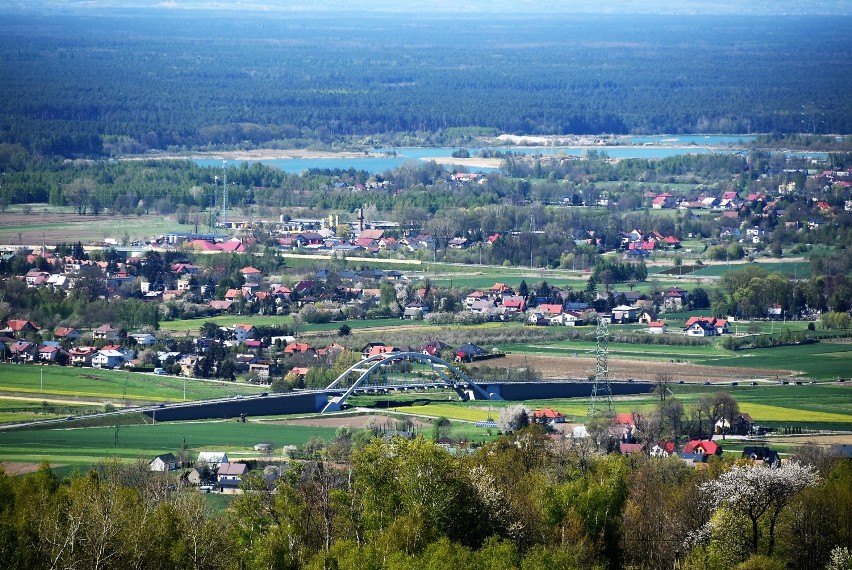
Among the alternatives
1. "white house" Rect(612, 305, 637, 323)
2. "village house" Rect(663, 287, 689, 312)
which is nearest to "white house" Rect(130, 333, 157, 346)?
"white house" Rect(612, 305, 637, 323)

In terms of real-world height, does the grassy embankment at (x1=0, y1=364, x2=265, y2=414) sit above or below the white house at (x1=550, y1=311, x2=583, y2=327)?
above

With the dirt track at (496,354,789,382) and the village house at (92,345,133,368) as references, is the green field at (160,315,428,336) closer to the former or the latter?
the village house at (92,345,133,368)

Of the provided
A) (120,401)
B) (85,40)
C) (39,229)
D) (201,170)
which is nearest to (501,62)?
(85,40)

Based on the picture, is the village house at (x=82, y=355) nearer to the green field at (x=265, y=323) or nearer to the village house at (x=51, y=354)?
the village house at (x=51, y=354)

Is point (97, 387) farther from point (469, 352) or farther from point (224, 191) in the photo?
point (224, 191)

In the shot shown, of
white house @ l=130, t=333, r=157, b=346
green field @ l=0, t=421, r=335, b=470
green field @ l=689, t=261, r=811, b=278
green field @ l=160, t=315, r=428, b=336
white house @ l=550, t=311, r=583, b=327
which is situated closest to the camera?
green field @ l=0, t=421, r=335, b=470

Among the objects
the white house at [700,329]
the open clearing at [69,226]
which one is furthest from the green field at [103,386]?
the open clearing at [69,226]
